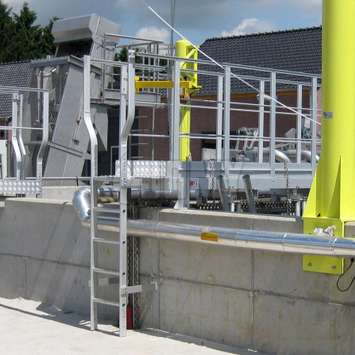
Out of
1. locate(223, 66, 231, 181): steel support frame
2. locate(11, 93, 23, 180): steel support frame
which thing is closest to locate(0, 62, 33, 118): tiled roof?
locate(11, 93, 23, 180): steel support frame

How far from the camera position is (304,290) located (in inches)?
282

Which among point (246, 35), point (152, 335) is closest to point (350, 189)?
point (152, 335)

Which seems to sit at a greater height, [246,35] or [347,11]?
[246,35]

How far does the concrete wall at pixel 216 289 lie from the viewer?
7.04 metres

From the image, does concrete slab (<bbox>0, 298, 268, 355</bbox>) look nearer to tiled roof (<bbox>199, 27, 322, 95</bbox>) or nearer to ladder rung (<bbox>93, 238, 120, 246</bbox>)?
ladder rung (<bbox>93, 238, 120, 246</bbox>)

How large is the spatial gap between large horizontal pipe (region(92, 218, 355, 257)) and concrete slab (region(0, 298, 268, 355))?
3.45 feet

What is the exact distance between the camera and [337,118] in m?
7.08

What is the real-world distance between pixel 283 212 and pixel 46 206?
3.82 metres

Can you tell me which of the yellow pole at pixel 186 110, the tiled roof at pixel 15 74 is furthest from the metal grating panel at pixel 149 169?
the tiled roof at pixel 15 74

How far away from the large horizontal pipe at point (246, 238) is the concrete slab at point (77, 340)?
105cm

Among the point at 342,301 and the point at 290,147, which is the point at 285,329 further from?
the point at 290,147

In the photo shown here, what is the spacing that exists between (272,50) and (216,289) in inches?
1078

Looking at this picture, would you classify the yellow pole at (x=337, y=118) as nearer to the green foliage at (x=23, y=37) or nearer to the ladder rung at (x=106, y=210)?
the ladder rung at (x=106, y=210)

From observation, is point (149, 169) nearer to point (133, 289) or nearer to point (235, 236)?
point (133, 289)
